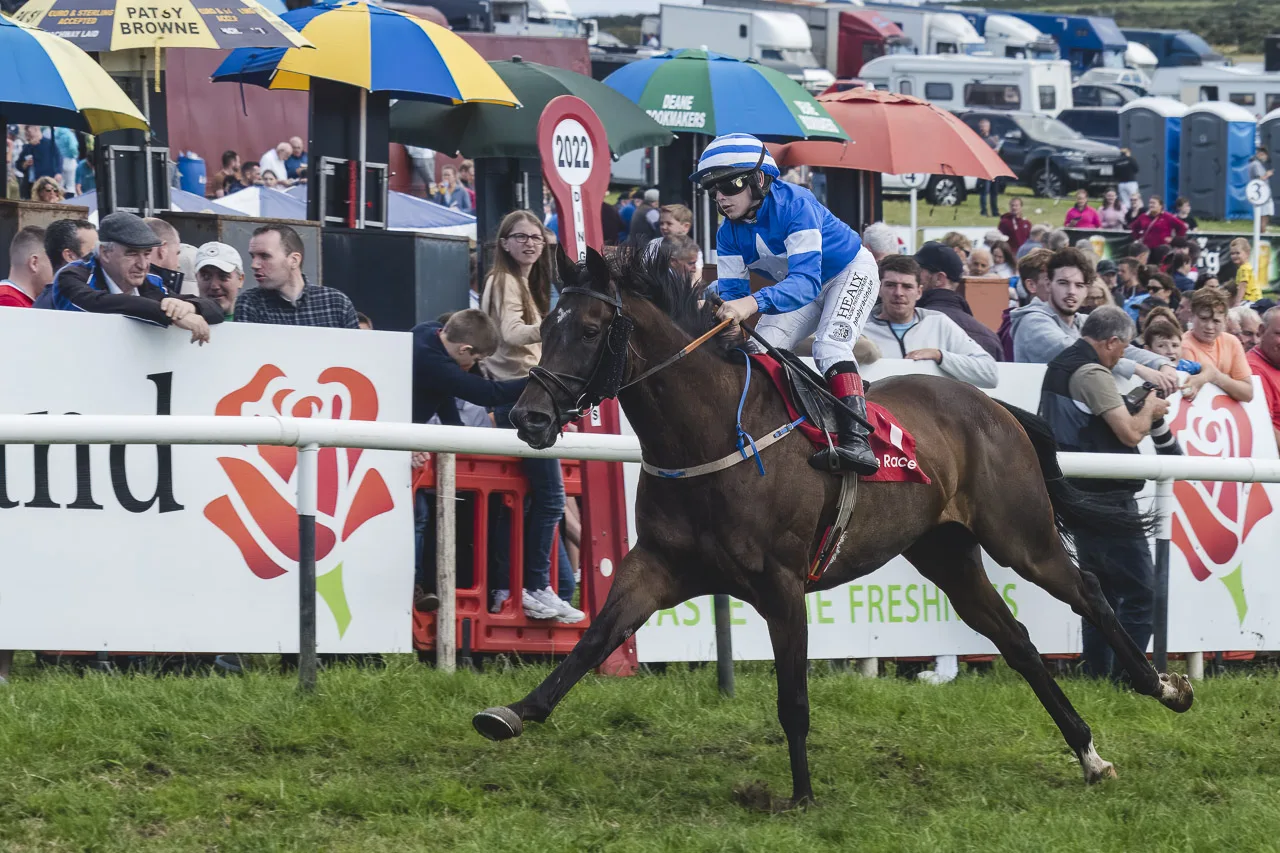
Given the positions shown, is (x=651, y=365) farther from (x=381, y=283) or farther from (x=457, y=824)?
(x=381, y=283)

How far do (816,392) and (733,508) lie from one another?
64 centimetres

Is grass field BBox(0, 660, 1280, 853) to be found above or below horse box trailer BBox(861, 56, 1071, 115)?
below

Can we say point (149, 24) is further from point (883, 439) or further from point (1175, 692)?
point (1175, 692)

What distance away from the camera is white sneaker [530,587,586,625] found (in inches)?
269

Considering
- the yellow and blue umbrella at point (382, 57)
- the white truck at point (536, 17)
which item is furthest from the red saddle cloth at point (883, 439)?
the white truck at point (536, 17)

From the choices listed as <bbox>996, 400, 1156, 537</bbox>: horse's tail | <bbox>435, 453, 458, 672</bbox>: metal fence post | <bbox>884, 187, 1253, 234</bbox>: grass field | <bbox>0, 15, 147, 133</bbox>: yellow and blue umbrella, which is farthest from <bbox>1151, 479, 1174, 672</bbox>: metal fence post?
<bbox>884, 187, 1253, 234</bbox>: grass field

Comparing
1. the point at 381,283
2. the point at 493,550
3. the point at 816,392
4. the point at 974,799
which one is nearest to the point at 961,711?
the point at 974,799

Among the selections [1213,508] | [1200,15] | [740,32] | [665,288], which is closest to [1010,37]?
[740,32]

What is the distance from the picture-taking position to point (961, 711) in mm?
6504

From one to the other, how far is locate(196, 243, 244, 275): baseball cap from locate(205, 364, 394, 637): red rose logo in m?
0.88

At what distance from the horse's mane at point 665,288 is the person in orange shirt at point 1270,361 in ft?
14.8

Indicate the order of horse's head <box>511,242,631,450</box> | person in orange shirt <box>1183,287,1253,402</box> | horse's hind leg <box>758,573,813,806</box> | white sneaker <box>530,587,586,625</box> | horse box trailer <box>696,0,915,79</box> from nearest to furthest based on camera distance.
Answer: horse's head <box>511,242,631,450</box>
horse's hind leg <box>758,573,813,806</box>
white sneaker <box>530,587,586,625</box>
person in orange shirt <box>1183,287,1253,402</box>
horse box trailer <box>696,0,915,79</box>

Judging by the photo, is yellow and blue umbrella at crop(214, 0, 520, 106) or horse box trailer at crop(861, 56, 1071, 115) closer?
yellow and blue umbrella at crop(214, 0, 520, 106)

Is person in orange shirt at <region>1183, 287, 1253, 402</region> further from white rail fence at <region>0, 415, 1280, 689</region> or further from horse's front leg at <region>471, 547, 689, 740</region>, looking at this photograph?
horse's front leg at <region>471, 547, 689, 740</region>
